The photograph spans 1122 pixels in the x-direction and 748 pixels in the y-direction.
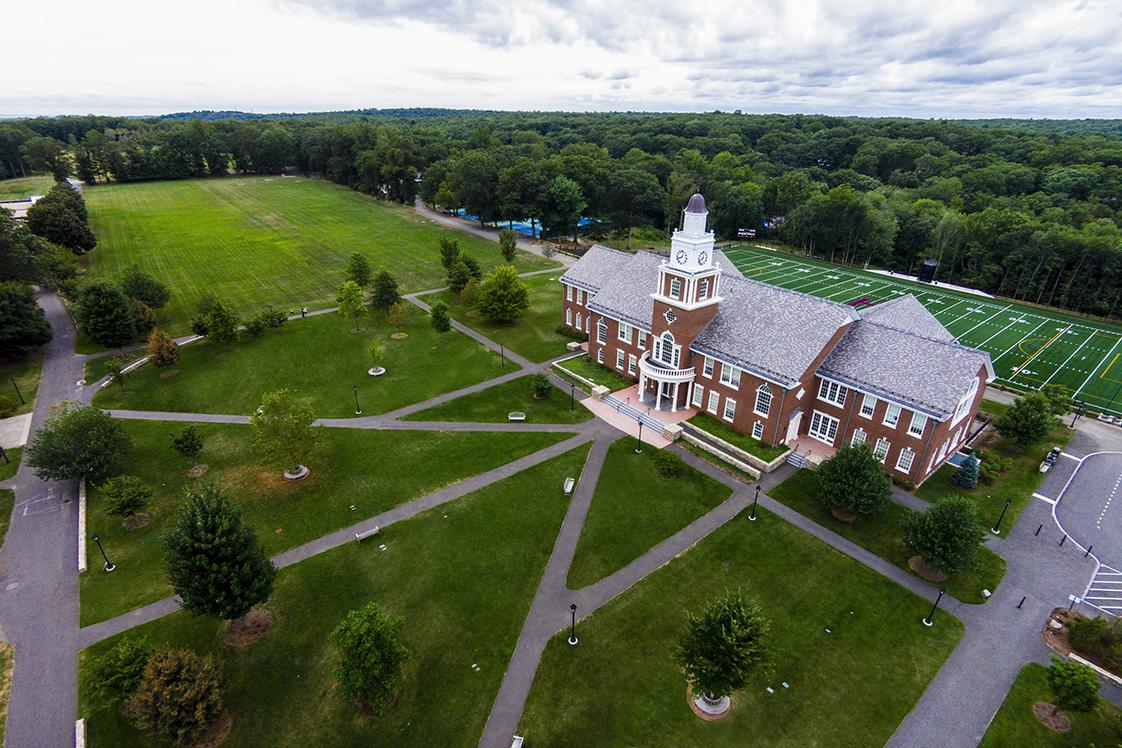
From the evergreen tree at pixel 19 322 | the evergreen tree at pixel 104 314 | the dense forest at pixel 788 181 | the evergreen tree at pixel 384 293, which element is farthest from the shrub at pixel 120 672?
the dense forest at pixel 788 181

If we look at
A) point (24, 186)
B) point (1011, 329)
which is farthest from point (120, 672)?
point (24, 186)

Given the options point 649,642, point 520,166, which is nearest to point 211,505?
point 649,642

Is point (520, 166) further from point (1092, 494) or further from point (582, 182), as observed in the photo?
point (1092, 494)

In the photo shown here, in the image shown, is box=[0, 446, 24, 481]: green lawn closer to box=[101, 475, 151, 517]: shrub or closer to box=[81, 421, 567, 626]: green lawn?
box=[81, 421, 567, 626]: green lawn

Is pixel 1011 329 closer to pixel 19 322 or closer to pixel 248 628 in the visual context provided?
pixel 248 628

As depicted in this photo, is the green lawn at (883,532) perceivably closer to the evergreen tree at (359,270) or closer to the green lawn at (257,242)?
the evergreen tree at (359,270)
